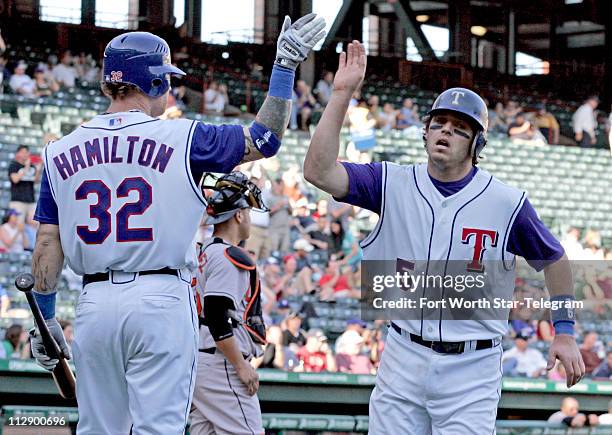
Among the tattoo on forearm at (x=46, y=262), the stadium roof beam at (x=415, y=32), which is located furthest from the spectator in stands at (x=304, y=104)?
the tattoo on forearm at (x=46, y=262)

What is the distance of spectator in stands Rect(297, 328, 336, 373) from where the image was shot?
12.6 m

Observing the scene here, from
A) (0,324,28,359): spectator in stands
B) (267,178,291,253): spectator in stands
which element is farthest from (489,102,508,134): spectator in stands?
(0,324,28,359): spectator in stands

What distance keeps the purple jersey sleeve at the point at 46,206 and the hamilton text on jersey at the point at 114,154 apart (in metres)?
0.10

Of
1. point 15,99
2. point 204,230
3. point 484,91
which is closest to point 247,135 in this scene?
point 204,230

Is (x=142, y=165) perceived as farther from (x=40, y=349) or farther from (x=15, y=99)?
(x=15, y=99)

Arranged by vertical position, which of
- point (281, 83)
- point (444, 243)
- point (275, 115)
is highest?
point (281, 83)

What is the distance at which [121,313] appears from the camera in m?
4.20

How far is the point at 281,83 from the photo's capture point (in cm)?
443

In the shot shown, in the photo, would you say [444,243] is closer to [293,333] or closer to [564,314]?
[564,314]

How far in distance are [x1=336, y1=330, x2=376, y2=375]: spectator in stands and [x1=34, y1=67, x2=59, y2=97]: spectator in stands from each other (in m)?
5.88

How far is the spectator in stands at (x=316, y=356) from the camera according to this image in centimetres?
1262

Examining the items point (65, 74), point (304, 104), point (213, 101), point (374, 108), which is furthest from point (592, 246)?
point (65, 74)

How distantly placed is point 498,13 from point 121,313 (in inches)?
1021

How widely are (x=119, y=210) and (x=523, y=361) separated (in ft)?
33.1
